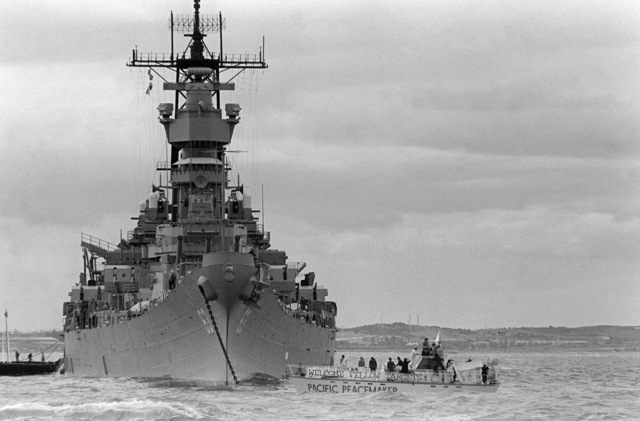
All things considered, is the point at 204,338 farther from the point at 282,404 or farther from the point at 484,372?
the point at 484,372

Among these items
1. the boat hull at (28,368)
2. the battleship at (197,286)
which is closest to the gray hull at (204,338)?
the battleship at (197,286)

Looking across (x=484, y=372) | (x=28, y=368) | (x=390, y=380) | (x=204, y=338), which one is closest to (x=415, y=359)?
(x=390, y=380)

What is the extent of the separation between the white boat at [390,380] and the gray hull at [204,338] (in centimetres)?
603

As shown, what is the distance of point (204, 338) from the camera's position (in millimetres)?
61781

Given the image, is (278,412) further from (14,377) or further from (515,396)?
(14,377)

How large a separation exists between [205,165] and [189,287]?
14.9 metres

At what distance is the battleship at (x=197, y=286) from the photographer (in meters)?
61.1

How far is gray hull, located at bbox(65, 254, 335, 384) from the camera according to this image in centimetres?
6078

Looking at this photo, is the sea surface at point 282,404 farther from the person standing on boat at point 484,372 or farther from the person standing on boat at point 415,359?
the person standing on boat at point 415,359

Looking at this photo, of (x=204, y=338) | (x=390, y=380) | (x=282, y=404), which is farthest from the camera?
(x=204, y=338)

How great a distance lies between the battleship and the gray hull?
0.19 feet

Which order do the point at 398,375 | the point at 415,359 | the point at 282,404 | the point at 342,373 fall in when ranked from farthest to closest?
1. the point at 415,359
2. the point at 342,373
3. the point at 398,375
4. the point at 282,404

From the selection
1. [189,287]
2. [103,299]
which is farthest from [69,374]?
[189,287]

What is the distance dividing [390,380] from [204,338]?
11.6 m
